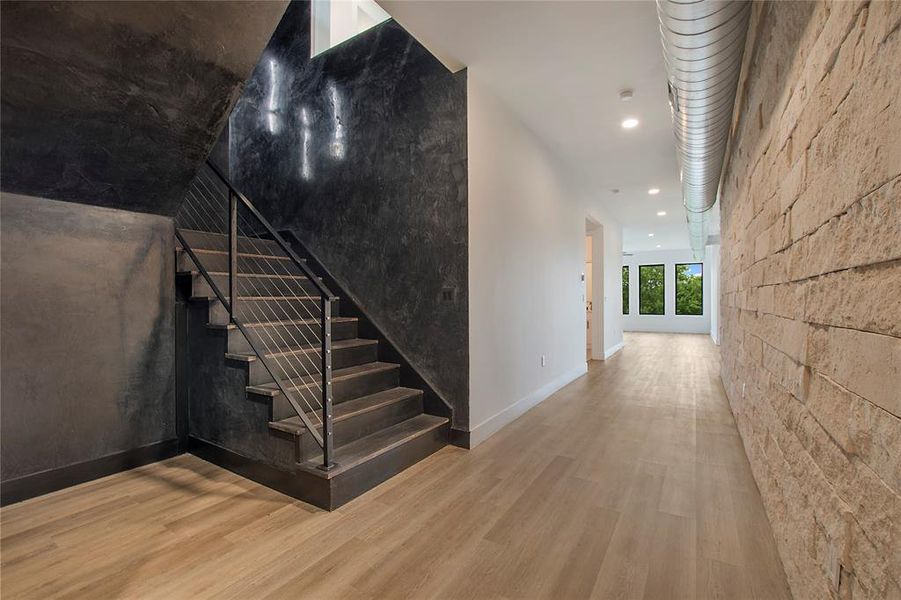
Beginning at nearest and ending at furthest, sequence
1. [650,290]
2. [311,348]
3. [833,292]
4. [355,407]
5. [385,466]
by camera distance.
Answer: [833,292] → [385,466] → [355,407] → [311,348] → [650,290]

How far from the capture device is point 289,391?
266 centimetres

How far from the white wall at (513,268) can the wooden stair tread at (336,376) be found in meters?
0.79

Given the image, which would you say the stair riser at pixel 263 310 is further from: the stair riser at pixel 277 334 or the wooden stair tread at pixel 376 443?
the wooden stair tread at pixel 376 443

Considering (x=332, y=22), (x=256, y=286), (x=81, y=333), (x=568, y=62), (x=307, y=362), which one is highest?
(x=332, y=22)

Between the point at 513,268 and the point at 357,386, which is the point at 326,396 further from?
the point at 513,268

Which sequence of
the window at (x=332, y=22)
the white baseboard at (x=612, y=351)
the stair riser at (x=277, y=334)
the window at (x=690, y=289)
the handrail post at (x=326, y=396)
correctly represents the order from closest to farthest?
the handrail post at (x=326, y=396), the stair riser at (x=277, y=334), the window at (x=332, y=22), the white baseboard at (x=612, y=351), the window at (x=690, y=289)

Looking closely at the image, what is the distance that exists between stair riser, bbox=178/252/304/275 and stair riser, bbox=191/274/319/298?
134 millimetres

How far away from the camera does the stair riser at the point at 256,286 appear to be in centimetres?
304

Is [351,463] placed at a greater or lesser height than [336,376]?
lesser

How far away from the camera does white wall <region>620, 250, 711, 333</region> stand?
1335 centimetres

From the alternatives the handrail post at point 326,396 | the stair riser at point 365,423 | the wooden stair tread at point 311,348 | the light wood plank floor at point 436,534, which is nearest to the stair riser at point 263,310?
the wooden stair tread at point 311,348

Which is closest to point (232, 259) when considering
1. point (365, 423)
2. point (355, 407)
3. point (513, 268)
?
point (355, 407)

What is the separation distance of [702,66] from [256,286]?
11.7 ft

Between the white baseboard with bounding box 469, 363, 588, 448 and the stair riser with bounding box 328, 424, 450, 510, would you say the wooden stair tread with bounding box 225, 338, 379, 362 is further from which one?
the white baseboard with bounding box 469, 363, 588, 448
